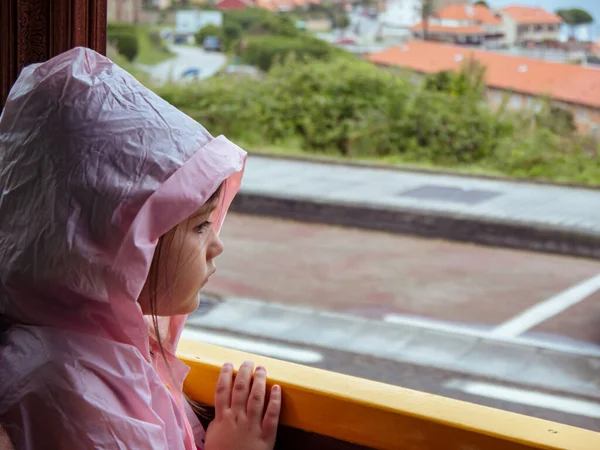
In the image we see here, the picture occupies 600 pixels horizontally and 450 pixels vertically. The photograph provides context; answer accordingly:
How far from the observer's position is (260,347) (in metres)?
3.52

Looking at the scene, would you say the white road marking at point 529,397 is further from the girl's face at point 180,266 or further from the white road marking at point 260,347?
the girl's face at point 180,266

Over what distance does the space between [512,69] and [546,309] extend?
220 inches

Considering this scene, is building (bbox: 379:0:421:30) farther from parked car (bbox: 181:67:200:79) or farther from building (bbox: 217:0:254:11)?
parked car (bbox: 181:67:200:79)

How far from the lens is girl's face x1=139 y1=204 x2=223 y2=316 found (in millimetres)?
964

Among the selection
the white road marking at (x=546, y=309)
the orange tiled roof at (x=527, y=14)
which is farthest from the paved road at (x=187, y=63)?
the white road marking at (x=546, y=309)

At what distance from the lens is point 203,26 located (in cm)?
1126

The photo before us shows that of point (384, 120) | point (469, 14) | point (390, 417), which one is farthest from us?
point (469, 14)

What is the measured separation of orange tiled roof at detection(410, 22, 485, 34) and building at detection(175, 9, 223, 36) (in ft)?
8.19

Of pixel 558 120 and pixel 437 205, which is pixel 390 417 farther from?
pixel 558 120

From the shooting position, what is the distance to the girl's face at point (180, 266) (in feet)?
3.16

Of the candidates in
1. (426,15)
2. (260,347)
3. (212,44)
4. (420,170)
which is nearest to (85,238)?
(260,347)

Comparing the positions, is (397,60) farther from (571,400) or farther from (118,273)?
(118,273)

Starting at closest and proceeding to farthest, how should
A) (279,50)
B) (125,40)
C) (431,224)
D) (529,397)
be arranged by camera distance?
(529,397), (431,224), (279,50), (125,40)

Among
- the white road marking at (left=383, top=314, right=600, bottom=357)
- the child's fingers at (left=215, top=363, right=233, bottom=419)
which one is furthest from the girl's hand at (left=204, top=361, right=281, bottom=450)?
the white road marking at (left=383, top=314, right=600, bottom=357)
